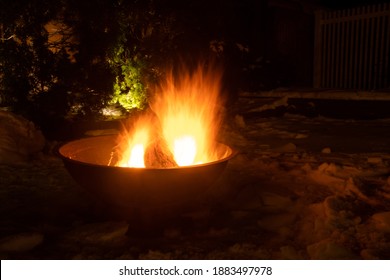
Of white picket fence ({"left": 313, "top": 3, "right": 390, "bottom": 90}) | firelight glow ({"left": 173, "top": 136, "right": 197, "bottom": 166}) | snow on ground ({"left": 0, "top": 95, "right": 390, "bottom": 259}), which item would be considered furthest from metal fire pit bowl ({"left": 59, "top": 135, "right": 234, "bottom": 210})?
white picket fence ({"left": 313, "top": 3, "right": 390, "bottom": 90})

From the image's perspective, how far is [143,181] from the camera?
2607 millimetres

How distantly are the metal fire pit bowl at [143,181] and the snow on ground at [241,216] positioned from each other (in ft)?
0.75

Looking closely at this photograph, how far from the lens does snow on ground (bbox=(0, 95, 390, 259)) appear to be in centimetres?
253

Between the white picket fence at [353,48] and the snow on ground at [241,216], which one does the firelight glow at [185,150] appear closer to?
the snow on ground at [241,216]

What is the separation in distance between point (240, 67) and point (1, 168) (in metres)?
7.65

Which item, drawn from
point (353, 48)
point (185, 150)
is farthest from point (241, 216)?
point (353, 48)

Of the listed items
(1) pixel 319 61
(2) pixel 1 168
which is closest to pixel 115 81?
(2) pixel 1 168

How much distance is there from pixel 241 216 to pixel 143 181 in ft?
2.99

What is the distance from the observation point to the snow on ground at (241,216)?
2.53m

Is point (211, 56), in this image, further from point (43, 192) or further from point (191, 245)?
point (191, 245)

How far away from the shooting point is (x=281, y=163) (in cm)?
450

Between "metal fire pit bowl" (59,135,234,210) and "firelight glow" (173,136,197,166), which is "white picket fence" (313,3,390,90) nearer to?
"firelight glow" (173,136,197,166)

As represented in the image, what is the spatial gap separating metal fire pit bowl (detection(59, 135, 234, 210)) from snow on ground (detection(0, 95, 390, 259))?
0.23 metres

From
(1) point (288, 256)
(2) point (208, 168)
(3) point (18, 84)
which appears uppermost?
(3) point (18, 84)
